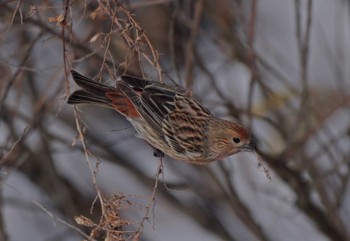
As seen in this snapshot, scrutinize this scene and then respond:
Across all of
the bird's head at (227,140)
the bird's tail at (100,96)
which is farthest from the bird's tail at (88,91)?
the bird's head at (227,140)

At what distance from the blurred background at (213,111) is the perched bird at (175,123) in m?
0.21

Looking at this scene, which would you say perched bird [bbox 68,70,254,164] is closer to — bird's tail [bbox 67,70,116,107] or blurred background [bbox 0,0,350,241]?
bird's tail [bbox 67,70,116,107]

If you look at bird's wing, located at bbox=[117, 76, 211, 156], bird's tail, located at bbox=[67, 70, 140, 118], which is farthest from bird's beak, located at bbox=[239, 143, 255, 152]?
bird's tail, located at bbox=[67, 70, 140, 118]

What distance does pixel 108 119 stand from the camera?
982cm

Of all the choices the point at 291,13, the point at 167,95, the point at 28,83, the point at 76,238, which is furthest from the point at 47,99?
the point at 291,13

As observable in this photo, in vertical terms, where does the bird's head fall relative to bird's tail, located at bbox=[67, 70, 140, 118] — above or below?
above

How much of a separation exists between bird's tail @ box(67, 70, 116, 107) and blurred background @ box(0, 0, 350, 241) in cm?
19

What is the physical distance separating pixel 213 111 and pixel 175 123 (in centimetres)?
197

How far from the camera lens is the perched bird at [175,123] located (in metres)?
5.13

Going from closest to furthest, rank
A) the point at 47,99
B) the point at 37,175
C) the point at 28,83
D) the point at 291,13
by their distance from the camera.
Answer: the point at 47,99 → the point at 28,83 → the point at 37,175 → the point at 291,13

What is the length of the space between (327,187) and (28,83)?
3.14 m

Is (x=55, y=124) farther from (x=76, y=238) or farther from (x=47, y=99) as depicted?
(x=47, y=99)

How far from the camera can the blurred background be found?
255 inches

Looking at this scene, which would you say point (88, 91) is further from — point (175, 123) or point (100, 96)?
point (175, 123)
